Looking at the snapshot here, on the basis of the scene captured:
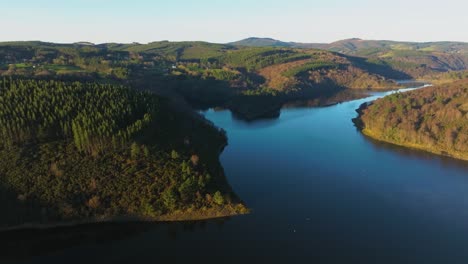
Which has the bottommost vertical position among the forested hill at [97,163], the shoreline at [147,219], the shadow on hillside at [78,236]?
the shadow on hillside at [78,236]

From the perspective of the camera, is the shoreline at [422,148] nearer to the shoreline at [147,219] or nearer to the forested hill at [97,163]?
the forested hill at [97,163]

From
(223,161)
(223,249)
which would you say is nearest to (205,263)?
(223,249)

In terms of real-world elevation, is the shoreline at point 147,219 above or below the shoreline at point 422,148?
below

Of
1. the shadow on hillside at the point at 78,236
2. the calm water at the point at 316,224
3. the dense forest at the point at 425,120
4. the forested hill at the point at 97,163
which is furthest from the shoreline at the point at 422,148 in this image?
the shadow on hillside at the point at 78,236

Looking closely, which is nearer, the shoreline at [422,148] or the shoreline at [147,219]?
the shoreline at [147,219]

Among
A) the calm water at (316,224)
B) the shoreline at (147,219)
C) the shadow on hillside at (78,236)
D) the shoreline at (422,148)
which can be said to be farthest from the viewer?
the shoreline at (422,148)

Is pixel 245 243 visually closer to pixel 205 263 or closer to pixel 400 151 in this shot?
pixel 205 263

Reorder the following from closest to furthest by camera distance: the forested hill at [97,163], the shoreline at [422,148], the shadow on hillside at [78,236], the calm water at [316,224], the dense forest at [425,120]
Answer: the calm water at [316,224]
the shadow on hillside at [78,236]
the forested hill at [97,163]
the shoreline at [422,148]
the dense forest at [425,120]

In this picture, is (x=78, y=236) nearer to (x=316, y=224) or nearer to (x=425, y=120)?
(x=316, y=224)
